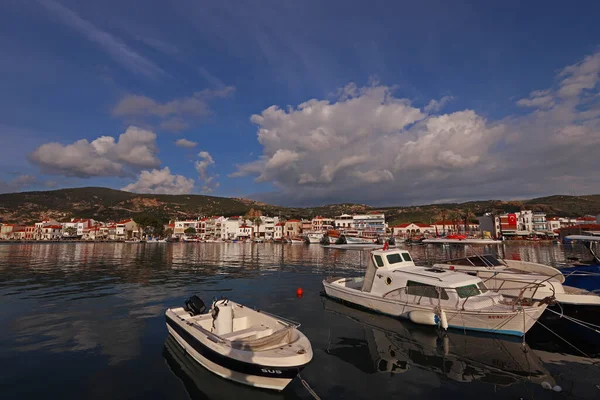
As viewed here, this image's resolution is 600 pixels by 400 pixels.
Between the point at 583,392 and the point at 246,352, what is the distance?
1032cm

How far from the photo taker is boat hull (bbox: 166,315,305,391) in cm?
853

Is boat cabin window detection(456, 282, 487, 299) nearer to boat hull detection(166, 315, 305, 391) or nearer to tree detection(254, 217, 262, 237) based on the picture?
boat hull detection(166, 315, 305, 391)

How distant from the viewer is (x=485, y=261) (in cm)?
2227

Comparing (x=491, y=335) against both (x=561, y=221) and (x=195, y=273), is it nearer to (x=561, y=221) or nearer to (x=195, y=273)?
(x=195, y=273)

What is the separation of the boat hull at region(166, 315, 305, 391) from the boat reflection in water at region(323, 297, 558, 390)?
3.81 metres

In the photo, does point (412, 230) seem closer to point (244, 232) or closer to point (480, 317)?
point (244, 232)

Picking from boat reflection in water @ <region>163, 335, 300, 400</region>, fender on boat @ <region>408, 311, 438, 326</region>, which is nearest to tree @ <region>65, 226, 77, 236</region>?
boat reflection in water @ <region>163, 335, 300, 400</region>

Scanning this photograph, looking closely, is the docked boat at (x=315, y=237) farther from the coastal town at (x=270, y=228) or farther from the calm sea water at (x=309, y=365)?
the calm sea water at (x=309, y=365)

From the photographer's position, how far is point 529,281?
17.9 m

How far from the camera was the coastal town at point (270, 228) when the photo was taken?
5458 inches

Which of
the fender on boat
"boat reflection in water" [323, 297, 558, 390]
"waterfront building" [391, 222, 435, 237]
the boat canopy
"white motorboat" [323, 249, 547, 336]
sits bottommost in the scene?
"boat reflection in water" [323, 297, 558, 390]

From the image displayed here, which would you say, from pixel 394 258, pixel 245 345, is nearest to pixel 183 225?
pixel 394 258

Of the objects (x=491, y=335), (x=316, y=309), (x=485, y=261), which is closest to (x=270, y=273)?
(x=316, y=309)

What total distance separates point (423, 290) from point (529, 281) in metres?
7.01
